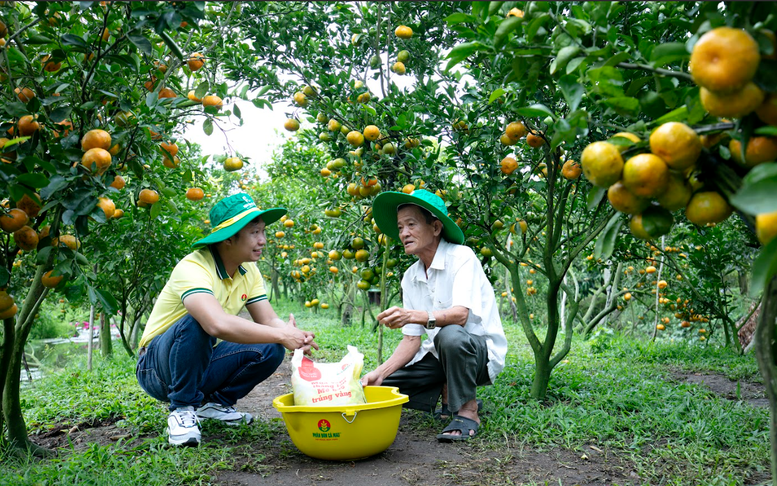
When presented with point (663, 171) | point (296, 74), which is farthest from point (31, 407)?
point (663, 171)

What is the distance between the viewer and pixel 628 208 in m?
1.12

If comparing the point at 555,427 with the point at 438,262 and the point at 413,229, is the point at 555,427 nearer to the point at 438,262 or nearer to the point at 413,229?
the point at 438,262

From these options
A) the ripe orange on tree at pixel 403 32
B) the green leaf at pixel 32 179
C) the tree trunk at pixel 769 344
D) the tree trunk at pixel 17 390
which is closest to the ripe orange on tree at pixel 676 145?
the tree trunk at pixel 769 344

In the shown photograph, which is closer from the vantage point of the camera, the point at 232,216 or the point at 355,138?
the point at 232,216

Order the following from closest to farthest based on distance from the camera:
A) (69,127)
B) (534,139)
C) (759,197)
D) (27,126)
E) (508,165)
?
(759,197)
(27,126)
(69,127)
(534,139)
(508,165)

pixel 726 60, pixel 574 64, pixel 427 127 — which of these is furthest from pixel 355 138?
pixel 726 60

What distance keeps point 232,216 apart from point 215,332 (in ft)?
1.92

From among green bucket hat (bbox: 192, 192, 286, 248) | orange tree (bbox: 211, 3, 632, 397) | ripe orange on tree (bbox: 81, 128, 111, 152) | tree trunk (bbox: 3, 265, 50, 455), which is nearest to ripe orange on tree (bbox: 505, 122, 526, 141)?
orange tree (bbox: 211, 3, 632, 397)

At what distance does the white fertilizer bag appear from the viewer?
2.37 m

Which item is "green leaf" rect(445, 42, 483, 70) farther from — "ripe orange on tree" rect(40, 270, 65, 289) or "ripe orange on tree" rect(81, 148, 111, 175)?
"ripe orange on tree" rect(40, 270, 65, 289)

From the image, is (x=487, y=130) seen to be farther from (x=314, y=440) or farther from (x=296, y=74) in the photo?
(x=314, y=440)

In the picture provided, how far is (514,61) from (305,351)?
1.65 metres

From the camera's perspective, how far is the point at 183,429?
248 centimetres

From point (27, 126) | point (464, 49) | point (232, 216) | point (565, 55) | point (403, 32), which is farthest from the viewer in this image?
point (403, 32)
